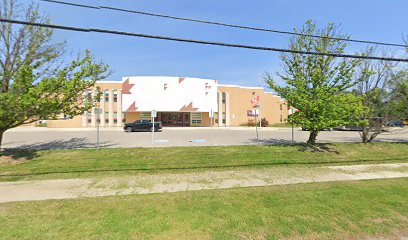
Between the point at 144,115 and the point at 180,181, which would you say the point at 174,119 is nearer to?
the point at 144,115

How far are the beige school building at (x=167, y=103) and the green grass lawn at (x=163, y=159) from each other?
2132 centimetres

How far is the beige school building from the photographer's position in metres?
34.1

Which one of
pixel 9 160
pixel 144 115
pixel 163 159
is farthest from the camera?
pixel 144 115

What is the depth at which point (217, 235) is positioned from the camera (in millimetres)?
3555

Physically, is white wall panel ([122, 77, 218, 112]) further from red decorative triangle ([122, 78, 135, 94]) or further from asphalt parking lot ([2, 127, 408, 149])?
asphalt parking lot ([2, 127, 408, 149])

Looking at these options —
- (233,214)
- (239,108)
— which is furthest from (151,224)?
(239,108)

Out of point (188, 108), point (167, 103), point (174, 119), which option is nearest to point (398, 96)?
point (188, 108)

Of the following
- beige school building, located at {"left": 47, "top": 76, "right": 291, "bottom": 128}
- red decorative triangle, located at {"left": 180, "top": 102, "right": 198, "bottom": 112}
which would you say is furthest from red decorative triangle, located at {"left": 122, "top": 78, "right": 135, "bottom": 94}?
red decorative triangle, located at {"left": 180, "top": 102, "right": 198, "bottom": 112}

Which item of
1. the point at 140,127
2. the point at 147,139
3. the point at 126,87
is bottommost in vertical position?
the point at 147,139

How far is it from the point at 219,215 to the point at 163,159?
19.0 feet

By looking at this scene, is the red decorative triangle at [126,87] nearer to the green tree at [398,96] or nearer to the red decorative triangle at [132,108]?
the red decorative triangle at [132,108]

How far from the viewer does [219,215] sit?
13.9ft

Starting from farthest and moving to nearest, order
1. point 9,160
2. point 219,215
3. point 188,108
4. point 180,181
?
point 188,108 < point 9,160 < point 180,181 < point 219,215

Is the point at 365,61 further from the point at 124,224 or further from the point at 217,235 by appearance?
the point at 124,224
